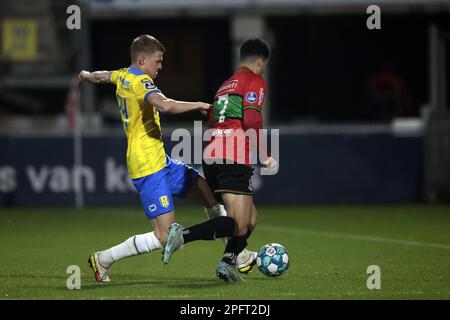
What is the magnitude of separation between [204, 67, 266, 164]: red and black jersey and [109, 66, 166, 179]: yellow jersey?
1.56ft

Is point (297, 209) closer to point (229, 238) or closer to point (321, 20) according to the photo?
point (229, 238)

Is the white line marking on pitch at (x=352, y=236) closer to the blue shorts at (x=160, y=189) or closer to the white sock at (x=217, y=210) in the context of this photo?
the white sock at (x=217, y=210)

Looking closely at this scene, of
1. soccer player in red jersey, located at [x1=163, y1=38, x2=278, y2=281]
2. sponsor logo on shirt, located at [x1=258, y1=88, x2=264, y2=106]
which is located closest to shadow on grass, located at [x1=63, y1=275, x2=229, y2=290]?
soccer player in red jersey, located at [x1=163, y1=38, x2=278, y2=281]

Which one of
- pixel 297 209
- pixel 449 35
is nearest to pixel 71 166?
pixel 297 209

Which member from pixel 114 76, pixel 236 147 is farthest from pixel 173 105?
pixel 114 76

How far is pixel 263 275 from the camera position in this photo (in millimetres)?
9938

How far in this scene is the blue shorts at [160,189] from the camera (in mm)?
9188

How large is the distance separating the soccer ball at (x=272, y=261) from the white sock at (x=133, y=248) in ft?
3.03

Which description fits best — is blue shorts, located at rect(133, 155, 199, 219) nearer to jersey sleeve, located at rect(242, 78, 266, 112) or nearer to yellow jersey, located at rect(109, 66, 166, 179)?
yellow jersey, located at rect(109, 66, 166, 179)

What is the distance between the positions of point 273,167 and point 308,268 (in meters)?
1.69

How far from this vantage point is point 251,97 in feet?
29.6

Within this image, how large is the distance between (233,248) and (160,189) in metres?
0.80

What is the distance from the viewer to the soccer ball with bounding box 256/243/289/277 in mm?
9391

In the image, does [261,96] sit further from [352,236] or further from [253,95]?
[352,236]
